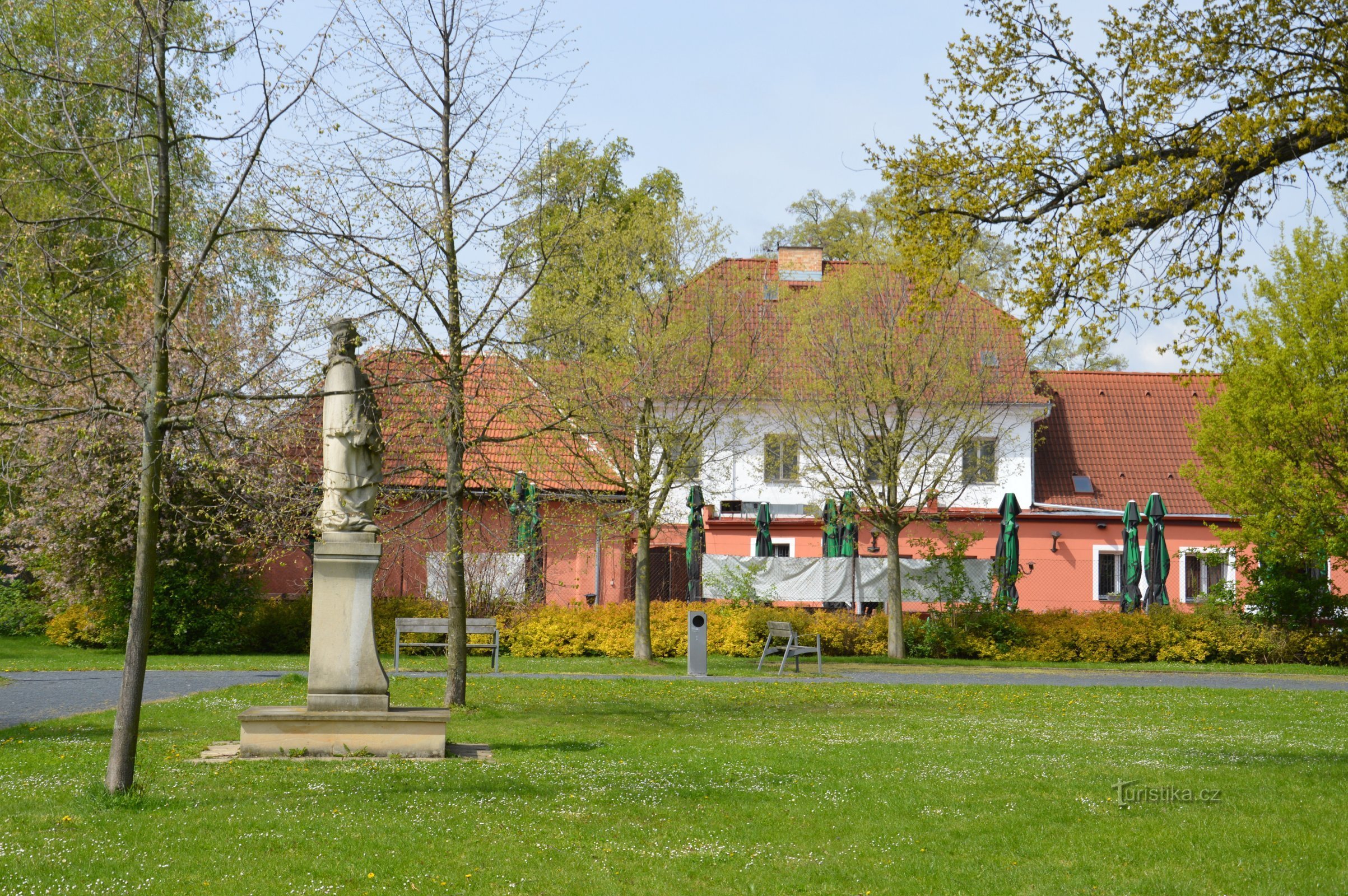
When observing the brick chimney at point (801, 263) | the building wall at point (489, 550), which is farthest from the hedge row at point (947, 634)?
the brick chimney at point (801, 263)

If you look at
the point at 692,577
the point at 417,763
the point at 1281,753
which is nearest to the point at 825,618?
the point at 692,577

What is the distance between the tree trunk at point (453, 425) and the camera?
13172 mm

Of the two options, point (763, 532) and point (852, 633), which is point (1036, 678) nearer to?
point (852, 633)

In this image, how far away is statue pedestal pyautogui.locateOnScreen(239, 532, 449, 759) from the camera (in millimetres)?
10320

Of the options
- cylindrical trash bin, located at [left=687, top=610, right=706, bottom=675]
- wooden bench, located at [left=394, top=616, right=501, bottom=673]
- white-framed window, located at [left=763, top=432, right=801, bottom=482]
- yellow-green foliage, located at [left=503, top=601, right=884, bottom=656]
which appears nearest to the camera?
wooden bench, located at [left=394, top=616, right=501, bottom=673]

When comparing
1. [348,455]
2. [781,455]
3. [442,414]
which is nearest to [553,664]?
[781,455]

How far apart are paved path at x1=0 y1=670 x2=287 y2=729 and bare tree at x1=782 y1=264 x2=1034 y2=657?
12.0m

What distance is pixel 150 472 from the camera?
25.9ft

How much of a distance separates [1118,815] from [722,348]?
626 inches

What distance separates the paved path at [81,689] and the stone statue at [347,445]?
4.61 meters

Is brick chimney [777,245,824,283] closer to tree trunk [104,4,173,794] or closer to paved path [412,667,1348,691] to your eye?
paved path [412,667,1348,691]

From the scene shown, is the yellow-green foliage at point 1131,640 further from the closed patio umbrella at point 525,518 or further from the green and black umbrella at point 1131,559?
the closed patio umbrella at point 525,518

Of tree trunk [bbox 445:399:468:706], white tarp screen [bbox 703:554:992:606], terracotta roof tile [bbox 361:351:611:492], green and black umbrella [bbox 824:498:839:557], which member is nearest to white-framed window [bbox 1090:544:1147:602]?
white tarp screen [bbox 703:554:992:606]

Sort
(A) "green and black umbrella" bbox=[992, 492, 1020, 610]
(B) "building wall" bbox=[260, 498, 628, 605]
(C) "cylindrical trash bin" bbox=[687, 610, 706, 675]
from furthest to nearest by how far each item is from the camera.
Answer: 1. (A) "green and black umbrella" bbox=[992, 492, 1020, 610]
2. (C) "cylindrical trash bin" bbox=[687, 610, 706, 675]
3. (B) "building wall" bbox=[260, 498, 628, 605]
